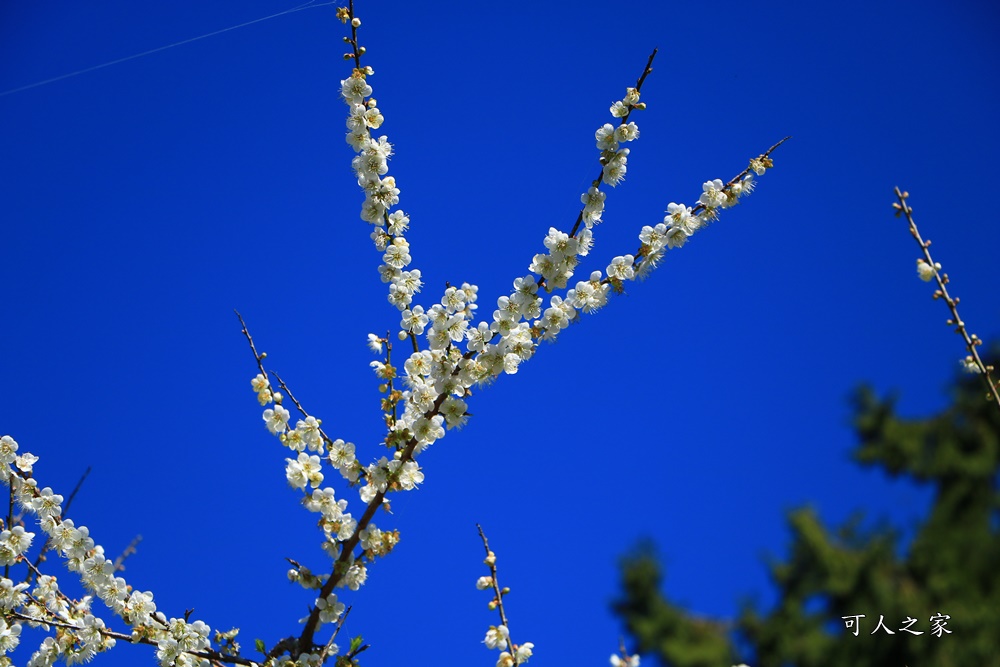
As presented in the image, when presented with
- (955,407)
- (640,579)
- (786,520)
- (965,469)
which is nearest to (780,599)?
(786,520)

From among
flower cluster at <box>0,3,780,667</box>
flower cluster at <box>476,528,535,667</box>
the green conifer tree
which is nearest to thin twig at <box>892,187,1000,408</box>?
flower cluster at <box>0,3,780,667</box>

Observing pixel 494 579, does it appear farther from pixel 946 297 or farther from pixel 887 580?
pixel 887 580

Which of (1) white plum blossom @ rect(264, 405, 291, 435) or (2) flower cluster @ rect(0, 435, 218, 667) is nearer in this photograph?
(2) flower cluster @ rect(0, 435, 218, 667)

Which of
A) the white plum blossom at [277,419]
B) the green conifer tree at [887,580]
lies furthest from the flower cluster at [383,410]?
the green conifer tree at [887,580]

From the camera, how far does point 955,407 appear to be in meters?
13.4

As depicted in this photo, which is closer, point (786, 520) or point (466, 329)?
point (466, 329)

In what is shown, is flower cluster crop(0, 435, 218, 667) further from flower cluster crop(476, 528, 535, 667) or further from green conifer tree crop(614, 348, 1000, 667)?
green conifer tree crop(614, 348, 1000, 667)

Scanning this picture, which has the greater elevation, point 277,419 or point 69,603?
point 277,419

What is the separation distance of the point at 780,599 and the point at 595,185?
1063cm

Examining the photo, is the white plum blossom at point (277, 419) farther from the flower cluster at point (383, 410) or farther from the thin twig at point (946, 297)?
the thin twig at point (946, 297)

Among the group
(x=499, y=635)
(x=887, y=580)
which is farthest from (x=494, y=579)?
(x=887, y=580)

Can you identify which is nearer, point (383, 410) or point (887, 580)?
point (383, 410)

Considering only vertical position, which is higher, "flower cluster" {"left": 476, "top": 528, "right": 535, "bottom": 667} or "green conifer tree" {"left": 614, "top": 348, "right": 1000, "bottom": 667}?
"green conifer tree" {"left": 614, "top": 348, "right": 1000, "bottom": 667}

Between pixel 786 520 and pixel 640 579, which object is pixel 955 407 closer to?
pixel 786 520
